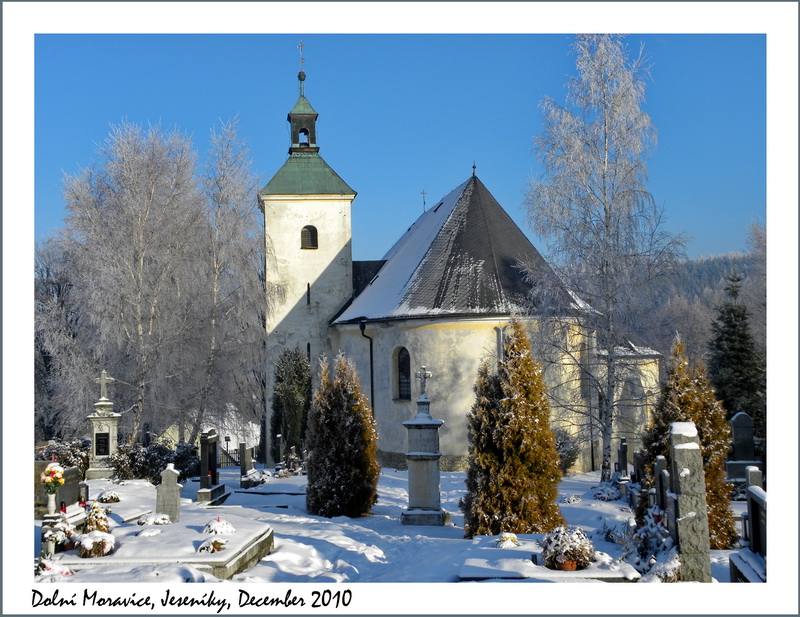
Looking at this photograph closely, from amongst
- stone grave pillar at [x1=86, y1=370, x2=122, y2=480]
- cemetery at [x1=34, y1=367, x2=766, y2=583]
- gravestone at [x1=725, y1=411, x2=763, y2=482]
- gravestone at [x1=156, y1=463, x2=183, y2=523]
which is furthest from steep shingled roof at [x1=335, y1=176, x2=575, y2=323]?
gravestone at [x1=156, y1=463, x2=183, y2=523]

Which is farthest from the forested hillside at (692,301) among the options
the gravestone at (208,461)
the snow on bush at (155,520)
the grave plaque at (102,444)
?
the grave plaque at (102,444)

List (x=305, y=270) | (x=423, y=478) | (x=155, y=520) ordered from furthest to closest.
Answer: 1. (x=305, y=270)
2. (x=423, y=478)
3. (x=155, y=520)

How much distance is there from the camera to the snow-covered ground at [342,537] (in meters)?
9.07

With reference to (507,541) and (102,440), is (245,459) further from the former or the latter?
(507,541)

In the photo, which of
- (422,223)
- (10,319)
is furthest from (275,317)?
(10,319)

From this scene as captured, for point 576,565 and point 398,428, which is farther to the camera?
point 398,428

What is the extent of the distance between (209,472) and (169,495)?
16.5ft

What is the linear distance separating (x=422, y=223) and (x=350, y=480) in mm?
14493

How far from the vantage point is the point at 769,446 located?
7.64 metres

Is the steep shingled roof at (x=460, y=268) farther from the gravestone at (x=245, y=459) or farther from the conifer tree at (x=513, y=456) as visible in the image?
the conifer tree at (x=513, y=456)

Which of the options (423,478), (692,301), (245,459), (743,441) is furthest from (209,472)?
(692,301)

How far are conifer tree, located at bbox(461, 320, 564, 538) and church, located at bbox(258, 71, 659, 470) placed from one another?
5181mm

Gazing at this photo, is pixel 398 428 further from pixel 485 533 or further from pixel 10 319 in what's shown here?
pixel 10 319

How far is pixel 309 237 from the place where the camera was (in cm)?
2669
